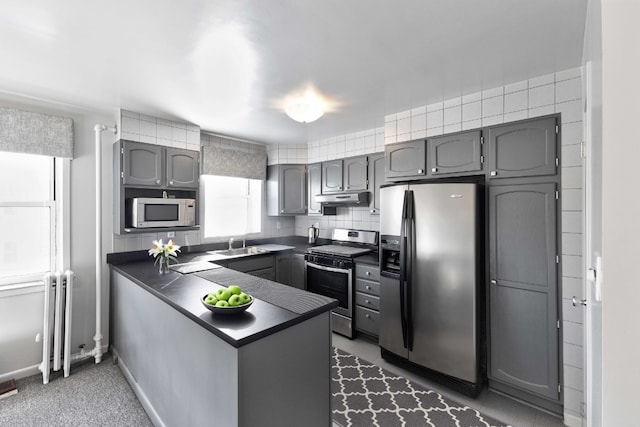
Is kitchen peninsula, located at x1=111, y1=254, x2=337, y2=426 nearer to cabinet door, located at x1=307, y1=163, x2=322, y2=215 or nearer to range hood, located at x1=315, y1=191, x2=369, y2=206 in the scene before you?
range hood, located at x1=315, y1=191, x2=369, y2=206

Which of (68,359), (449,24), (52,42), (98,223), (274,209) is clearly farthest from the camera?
(274,209)

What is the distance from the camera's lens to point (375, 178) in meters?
3.47

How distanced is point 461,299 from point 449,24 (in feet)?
6.22

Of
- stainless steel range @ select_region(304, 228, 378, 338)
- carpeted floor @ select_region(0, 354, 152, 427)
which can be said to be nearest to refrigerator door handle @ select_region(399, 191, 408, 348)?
stainless steel range @ select_region(304, 228, 378, 338)

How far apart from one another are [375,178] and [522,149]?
1.54 m

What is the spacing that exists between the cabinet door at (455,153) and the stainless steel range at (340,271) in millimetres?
1325

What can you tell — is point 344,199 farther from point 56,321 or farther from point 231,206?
point 56,321

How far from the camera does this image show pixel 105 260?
9.59 feet

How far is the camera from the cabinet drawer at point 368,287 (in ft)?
10.1

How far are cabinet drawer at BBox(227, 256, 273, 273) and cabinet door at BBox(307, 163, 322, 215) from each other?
905 mm

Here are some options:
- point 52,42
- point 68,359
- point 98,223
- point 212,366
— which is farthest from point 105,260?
point 212,366

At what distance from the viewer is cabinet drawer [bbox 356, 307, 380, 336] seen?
3104mm

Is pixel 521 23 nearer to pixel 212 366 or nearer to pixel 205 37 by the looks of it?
pixel 205 37

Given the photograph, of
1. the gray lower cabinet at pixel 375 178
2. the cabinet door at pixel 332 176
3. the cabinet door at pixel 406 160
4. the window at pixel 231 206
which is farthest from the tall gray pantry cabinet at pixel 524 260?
the window at pixel 231 206
